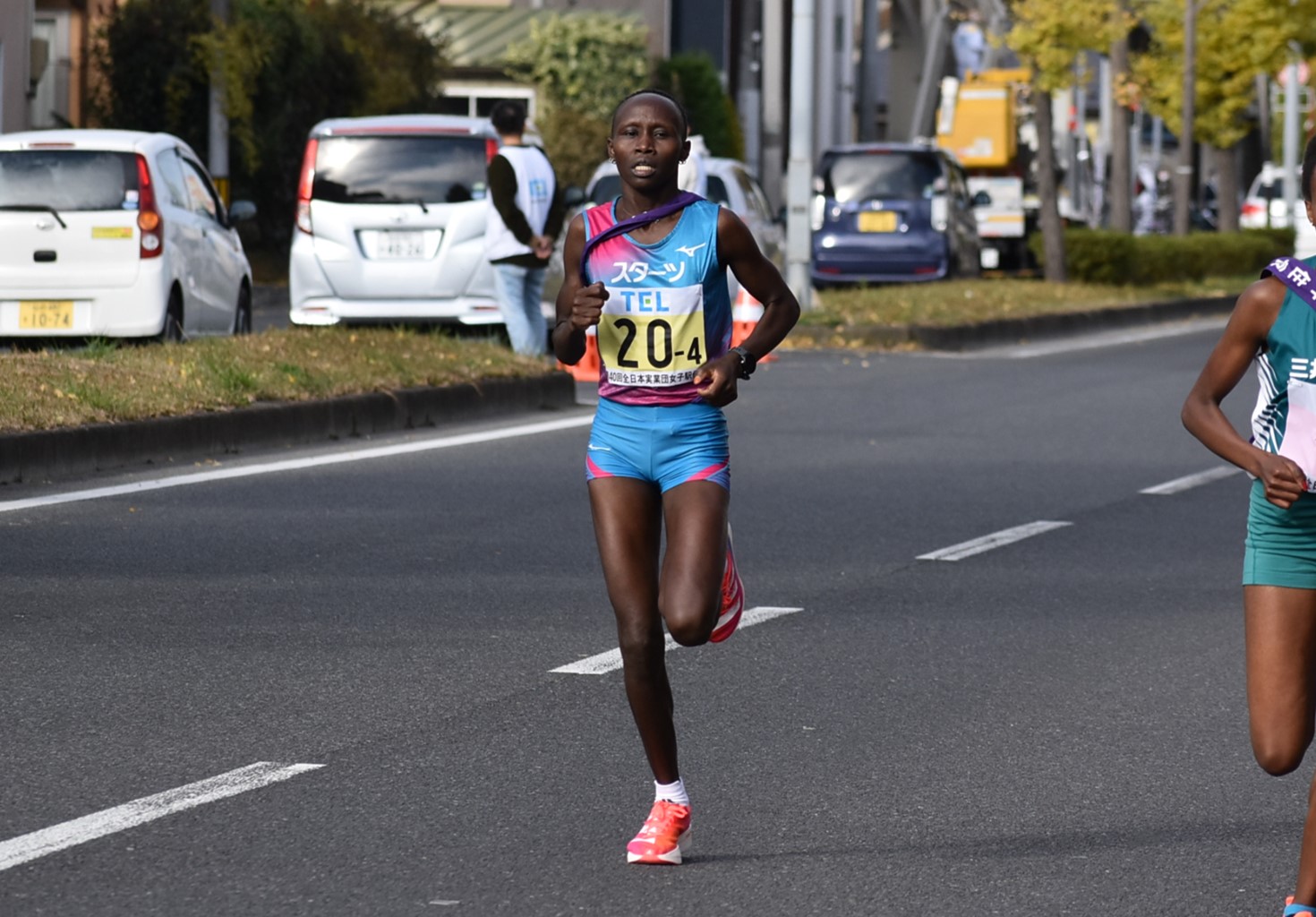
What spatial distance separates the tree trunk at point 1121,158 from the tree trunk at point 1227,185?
8774 millimetres

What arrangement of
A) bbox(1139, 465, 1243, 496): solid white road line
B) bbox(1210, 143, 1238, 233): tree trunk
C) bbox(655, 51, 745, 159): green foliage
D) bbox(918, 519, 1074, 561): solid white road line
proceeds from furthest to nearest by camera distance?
1. bbox(1210, 143, 1238, 233): tree trunk
2. bbox(655, 51, 745, 159): green foliage
3. bbox(1139, 465, 1243, 496): solid white road line
4. bbox(918, 519, 1074, 561): solid white road line

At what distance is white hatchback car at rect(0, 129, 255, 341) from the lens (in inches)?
637

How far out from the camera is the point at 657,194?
18.0 feet

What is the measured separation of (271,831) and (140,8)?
89.1 ft

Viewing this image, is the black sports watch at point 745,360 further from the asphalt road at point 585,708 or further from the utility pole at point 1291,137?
the utility pole at point 1291,137

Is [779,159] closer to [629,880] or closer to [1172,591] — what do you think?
[1172,591]

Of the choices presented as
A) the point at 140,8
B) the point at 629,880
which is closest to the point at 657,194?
the point at 629,880

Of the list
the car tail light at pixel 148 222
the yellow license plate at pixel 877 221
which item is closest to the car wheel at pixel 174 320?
the car tail light at pixel 148 222

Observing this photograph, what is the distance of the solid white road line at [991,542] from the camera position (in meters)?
10.4

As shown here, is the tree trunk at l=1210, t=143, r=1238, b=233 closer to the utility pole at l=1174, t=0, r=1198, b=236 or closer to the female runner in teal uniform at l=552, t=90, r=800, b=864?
the utility pole at l=1174, t=0, r=1198, b=236

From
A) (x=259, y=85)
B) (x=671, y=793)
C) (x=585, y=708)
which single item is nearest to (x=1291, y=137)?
(x=259, y=85)

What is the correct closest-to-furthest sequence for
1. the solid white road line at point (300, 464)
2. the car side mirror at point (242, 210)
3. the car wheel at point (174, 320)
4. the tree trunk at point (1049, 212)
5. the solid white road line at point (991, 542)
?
the solid white road line at point (991, 542), the solid white road line at point (300, 464), the car wheel at point (174, 320), the car side mirror at point (242, 210), the tree trunk at point (1049, 212)

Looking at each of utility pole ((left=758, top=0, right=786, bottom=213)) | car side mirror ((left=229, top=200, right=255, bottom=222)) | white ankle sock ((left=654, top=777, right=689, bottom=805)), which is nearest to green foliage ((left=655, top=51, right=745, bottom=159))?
utility pole ((left=758, top=0, right=786, bottom=213))

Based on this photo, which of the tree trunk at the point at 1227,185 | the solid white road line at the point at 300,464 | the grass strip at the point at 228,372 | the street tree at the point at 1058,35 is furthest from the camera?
the tree trunk at the point at 1227,185
